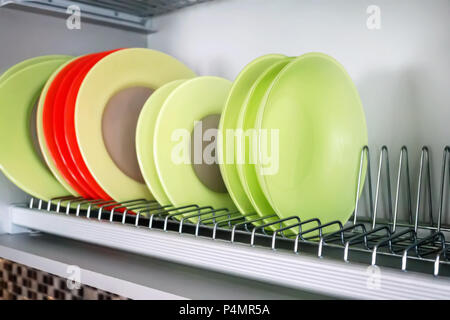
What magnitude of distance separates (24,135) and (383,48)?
34.8 inches

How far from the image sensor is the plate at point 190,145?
3.19ft

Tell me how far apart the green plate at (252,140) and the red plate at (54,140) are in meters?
0.44

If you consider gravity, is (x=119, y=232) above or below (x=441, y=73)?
below

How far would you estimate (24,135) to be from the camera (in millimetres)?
A: 1208

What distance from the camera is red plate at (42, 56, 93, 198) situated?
1.10 meters

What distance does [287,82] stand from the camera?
0.87 meters

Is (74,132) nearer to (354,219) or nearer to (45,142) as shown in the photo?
(45,142)

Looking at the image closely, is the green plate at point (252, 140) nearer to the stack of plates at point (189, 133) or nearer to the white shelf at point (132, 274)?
the stack of plates at point (189, 133)

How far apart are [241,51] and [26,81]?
560 millimetres

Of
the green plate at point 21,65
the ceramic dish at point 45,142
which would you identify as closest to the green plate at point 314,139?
the ceramic dish at point 45,142

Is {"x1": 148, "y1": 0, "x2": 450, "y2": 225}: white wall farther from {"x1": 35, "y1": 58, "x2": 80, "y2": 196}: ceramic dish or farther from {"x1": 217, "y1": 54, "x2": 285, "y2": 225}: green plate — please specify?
{"x1": 35, "y1": 58, "x2": 80, "y2": 196}: ceramic dish
